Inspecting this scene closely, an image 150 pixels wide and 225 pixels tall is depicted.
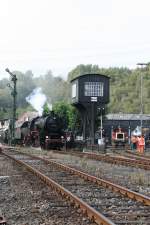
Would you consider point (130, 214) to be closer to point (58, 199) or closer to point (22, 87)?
point (58, 199)

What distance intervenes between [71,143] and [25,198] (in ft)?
115

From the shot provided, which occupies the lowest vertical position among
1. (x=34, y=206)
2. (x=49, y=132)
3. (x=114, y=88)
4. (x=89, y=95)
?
(x=34, y=206)

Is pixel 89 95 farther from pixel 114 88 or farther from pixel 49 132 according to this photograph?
pixel 114 88

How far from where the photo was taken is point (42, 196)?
11609mm

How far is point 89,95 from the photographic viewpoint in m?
→ 71.1

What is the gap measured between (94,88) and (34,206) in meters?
63.1

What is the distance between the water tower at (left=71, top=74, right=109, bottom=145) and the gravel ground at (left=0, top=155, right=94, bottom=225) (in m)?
55.8

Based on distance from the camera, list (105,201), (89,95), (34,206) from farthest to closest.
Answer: (89,95)
(105,201)
(34,206)

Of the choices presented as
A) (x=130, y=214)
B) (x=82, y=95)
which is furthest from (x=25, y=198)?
(x=82, y=95)

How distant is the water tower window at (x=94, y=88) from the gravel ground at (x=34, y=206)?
5732cm

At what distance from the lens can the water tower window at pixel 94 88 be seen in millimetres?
71875

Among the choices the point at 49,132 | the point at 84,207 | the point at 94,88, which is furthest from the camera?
the point at 94,88

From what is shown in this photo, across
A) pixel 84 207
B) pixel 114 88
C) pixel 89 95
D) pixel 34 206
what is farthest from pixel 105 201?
pixel 114 88

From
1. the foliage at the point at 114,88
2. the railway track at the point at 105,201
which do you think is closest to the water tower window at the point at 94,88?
the railway track at the point at 105,201
